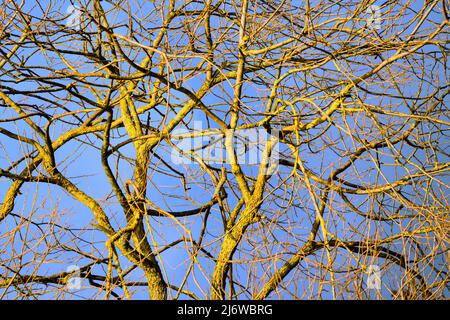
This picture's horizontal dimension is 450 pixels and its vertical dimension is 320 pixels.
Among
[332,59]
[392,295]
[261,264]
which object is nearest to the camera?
[392,295]

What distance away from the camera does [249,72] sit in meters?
4.67

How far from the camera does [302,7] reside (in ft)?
13.6

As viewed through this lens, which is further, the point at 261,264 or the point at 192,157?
the point at 192,157

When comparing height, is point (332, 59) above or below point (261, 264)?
above

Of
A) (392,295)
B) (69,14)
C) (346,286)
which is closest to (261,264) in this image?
(346,286)

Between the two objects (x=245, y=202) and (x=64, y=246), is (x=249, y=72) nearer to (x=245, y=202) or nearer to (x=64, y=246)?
(x=245, y=202)

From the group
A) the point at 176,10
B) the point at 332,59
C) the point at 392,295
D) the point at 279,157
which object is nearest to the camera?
the point at 392,295

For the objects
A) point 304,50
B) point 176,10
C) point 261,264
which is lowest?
point 261,264

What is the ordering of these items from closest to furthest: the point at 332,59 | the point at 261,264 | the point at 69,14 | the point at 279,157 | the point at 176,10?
1. the point at 261,264
2. the point at 332,59
3. the point at 69,14
4. the point at 279,157
5. the point at 176,10

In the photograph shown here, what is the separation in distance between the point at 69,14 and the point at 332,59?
1.78 meters

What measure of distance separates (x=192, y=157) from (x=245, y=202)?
52 cm

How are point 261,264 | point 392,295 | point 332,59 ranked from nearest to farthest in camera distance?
point 392,295 < point 261,264 < point 332,59
